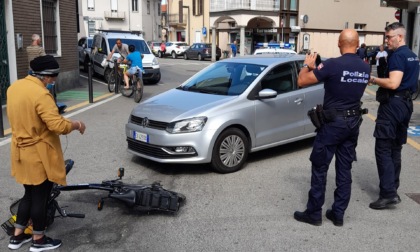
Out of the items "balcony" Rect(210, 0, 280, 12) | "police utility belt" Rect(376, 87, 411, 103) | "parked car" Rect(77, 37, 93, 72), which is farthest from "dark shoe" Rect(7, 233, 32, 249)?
"balcony" Rect(210, 0, 280, 12)

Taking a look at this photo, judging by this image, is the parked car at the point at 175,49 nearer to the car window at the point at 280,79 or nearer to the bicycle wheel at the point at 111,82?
the bicycle wheel at the point at 111,82

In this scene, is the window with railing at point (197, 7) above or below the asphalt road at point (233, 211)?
above

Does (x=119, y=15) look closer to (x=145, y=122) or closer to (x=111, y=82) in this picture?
(x=111, y=82)

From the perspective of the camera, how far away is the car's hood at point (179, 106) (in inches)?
241

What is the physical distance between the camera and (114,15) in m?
54.2

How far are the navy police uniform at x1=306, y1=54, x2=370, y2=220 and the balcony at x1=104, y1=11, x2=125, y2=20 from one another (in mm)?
52628

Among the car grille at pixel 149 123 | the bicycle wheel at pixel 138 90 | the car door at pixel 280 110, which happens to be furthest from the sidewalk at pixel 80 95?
the car door at pixel 280 110

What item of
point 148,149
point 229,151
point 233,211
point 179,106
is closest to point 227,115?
point 229,151

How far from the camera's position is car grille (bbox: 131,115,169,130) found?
609 centimetres

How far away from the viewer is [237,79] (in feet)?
22.9

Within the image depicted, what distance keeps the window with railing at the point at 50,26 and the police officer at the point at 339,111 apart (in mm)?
11642

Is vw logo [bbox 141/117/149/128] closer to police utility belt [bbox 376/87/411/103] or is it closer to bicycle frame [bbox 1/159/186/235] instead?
bicycle frame [bbox 1/159/186/235]

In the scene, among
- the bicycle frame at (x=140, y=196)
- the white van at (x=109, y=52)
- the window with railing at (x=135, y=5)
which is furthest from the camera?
the window with railing at (x=135, y=5)

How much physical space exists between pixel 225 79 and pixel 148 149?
5.70ft
